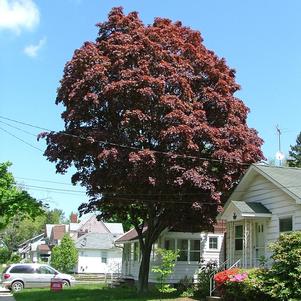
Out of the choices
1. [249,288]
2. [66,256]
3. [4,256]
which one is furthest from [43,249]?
[249,288]

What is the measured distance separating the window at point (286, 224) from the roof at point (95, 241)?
51.3 m

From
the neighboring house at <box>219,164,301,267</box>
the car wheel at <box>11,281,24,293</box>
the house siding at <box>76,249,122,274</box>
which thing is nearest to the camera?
the neighboring house at <box>219,164,301,267</box>

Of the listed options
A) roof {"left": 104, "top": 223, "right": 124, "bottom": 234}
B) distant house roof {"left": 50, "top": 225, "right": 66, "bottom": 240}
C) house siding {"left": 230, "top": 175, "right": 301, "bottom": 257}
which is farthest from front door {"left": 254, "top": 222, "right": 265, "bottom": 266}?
distant house roof {"left": 50, "top": 225, "right": 66, "bottom": 240}

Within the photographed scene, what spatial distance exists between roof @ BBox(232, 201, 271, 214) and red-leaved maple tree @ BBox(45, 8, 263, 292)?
6.09 ft

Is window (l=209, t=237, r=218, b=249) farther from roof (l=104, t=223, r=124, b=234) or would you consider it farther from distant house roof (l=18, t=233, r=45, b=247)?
distant house roof (l=18, t=233, r=45, b=247)

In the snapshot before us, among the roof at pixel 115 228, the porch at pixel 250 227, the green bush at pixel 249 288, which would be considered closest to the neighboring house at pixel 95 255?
the roof at pixel 115 228

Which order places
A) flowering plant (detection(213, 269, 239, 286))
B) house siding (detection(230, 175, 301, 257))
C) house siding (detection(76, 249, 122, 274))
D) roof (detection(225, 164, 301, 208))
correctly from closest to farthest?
flowering plant (detection(213, 269, 239, 286)), house siding (detection(230, 175, 301, 257)), roof (detection(225, 164, 301, 208)), house siding (detection(76, 249, 122, 274))

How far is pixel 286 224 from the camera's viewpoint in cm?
2184

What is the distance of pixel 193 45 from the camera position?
2830 cm

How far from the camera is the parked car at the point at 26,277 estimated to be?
35.8 meters

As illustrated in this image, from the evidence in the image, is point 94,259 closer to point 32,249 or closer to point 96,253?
point 96,253

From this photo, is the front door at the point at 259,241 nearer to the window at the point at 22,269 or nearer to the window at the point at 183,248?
the window at the point at 183,248

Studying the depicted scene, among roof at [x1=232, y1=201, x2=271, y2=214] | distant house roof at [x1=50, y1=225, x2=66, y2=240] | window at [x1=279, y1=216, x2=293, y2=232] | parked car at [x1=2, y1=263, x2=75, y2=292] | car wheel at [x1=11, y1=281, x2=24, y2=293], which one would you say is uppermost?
distant house roof at [x1=50, y1=225, x2=66, y2=240]

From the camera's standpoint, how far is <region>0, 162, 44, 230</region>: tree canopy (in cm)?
2983
